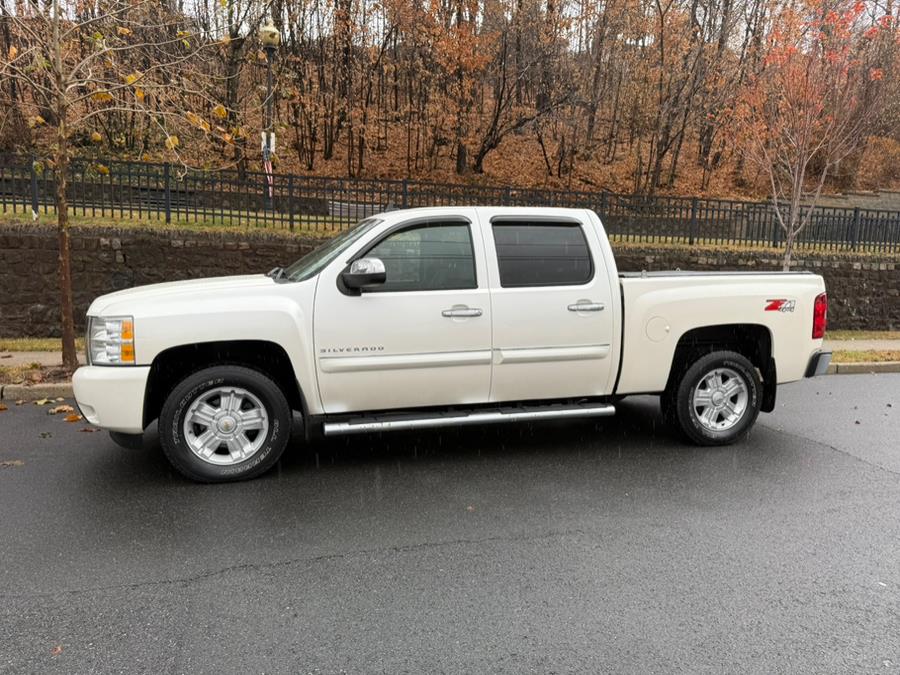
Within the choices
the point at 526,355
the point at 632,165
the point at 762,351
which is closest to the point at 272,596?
the point at 526,355

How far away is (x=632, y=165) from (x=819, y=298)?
23.2 metres

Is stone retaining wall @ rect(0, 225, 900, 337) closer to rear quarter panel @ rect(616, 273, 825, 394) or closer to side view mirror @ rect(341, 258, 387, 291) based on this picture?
side view mirror @ rect(341, 258, 387, 291)

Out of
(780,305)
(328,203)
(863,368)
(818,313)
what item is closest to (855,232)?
(863,368)

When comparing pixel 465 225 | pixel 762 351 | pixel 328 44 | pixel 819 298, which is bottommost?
pixel 762 351

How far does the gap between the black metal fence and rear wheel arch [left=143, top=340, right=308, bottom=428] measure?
17.3 feet

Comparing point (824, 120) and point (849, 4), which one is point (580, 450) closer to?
point (824, 120)

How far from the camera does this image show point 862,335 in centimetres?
1370

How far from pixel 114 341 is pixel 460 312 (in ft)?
8.00

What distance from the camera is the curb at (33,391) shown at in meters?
7.37

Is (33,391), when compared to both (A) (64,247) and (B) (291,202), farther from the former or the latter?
(B) (291,202)

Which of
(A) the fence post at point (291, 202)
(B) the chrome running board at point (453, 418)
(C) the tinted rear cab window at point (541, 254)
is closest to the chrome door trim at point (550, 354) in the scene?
(B) the chrome running board at point (453, 418)

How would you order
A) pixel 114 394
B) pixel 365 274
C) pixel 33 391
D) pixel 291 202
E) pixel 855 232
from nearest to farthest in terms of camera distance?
pixel 114 394 → pixel 365 274 → pixel 33 391 → pixel 291 202 → pixel 855 232

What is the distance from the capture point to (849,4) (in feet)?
41.9

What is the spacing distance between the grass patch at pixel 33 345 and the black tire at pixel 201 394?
5657 mm
